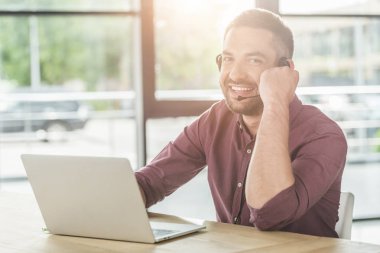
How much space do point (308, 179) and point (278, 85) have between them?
0.30 metres

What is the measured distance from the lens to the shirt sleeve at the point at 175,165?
2307mm

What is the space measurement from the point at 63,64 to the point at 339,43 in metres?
2.00

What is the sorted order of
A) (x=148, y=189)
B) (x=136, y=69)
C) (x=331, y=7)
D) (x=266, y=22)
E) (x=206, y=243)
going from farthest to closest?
(x=331, y=7) < (x=136, y=69) < (x=148, y=189) < (x=266, y=22) < (x=206, y=243)

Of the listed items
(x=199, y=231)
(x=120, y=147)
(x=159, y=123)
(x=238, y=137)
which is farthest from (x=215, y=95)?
(x=199, y=231)

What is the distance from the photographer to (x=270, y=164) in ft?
6.16

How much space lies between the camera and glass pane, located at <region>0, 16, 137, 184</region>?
4809 mm

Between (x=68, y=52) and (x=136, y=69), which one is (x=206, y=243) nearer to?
(x=136, y=69)

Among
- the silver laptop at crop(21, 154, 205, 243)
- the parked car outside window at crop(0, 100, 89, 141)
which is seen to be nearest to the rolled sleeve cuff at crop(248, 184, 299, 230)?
the silver laptop at crop(21, 154, 205, 243)

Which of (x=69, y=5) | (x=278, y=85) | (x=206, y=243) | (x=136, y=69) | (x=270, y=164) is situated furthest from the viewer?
(x=136, y=69)

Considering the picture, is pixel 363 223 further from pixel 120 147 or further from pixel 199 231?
pixel 199 231

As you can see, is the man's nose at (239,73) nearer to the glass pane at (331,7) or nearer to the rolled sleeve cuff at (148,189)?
the rolled sleeve cuff at (148,189)

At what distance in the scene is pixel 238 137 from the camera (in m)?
2.28

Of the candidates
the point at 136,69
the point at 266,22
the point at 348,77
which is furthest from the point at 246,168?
the point at 348,77

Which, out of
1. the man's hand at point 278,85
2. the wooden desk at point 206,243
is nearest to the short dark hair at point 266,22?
the man's hand at point 278,85
